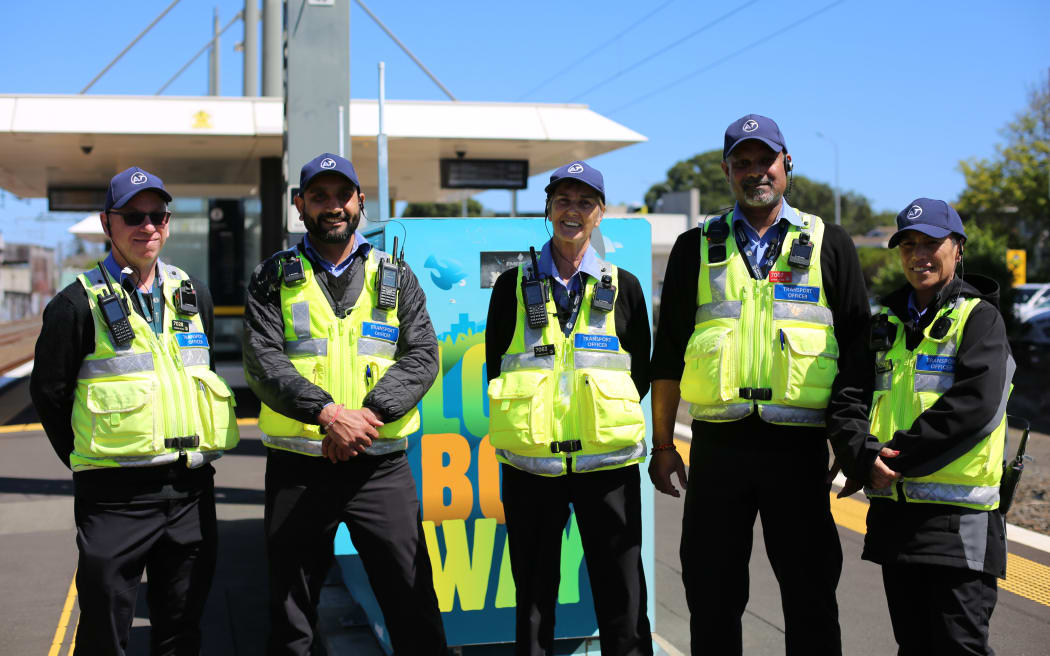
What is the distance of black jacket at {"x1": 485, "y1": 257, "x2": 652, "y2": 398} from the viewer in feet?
12.7

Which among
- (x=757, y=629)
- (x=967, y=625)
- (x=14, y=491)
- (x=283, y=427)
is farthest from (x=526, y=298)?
(x=14, y=491)

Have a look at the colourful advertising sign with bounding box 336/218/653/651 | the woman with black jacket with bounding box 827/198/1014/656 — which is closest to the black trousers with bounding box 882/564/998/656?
the woman with black jacket with bounding box 827/198/1014/656

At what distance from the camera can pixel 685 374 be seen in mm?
3750

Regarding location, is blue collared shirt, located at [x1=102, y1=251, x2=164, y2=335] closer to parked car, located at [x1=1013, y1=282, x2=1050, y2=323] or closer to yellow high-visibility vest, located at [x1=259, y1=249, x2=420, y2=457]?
yellow high-visibility vest, located at [x1=259, y1=249, x2=420, y2=457]

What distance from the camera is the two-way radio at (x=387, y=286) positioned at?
3.67 metres

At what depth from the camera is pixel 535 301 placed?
3.80 metres

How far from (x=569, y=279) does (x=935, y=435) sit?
1.45 m

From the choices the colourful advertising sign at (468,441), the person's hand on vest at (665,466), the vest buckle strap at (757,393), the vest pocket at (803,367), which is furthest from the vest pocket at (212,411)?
the vest pocket at (803,367)

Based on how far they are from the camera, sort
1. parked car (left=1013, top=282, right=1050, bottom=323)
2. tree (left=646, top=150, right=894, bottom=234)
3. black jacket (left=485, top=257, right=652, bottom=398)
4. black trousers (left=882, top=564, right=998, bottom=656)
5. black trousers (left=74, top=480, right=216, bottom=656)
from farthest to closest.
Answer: tree (left=646, top=150, right=894, bottom=234)
parked car (left=1013, top=282, right=1050, bottom=323)
black jacket (left=485, top=257, right=652, bottom=398)
black trousers (left=74, top=480, right=216, bottom=656)
black trousers (left=882, top=564, right=998, bottom=656)

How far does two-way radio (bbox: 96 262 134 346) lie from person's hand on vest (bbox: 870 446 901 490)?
2.69 meters

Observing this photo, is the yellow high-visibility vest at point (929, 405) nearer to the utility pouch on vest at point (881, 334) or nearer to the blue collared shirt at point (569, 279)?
the utility pouch on vest at point (881, 334)

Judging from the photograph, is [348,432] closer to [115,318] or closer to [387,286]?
[387,286]

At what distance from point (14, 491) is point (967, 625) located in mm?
8708

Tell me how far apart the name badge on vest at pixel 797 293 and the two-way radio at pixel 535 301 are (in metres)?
0.87
